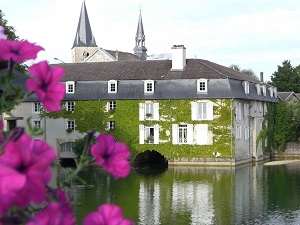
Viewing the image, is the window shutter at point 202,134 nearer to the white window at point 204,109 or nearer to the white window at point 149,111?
the white window at point 204,109

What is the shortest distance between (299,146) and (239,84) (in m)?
9.98

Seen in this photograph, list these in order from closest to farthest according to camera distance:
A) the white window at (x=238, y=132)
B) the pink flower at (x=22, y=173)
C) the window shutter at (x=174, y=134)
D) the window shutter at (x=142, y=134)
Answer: the pink flower at (x=22, y=173)
the window shutter at (x=174, y=134)
the white window at (x=238, y=132)
the window shutter at (x=142, y=134)

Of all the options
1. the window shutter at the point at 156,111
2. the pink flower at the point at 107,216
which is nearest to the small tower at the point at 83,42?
the window shutter at the point at 156,111

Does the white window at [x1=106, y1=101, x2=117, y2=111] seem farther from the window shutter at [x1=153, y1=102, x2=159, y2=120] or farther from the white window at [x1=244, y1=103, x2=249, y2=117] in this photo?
the white window at [x1=244, y1=103, x2=249, y2=117]

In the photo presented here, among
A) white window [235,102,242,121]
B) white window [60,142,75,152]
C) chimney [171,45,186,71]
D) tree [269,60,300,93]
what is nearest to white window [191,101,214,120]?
white window [235,102,242,121]

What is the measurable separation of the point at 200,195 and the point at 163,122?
13616 millimetres

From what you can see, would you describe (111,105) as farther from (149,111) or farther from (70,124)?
(70,124)

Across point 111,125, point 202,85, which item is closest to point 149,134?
point 111,125

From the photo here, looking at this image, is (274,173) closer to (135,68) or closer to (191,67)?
(191,67)

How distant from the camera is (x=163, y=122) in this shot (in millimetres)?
38312

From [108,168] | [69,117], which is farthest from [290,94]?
[108,168]

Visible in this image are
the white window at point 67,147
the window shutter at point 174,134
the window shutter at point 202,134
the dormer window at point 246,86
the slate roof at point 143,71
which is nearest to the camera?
the window shutter at point 202,134

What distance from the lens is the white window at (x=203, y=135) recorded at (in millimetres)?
37594

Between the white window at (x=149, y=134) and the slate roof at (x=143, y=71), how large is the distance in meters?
3.26
